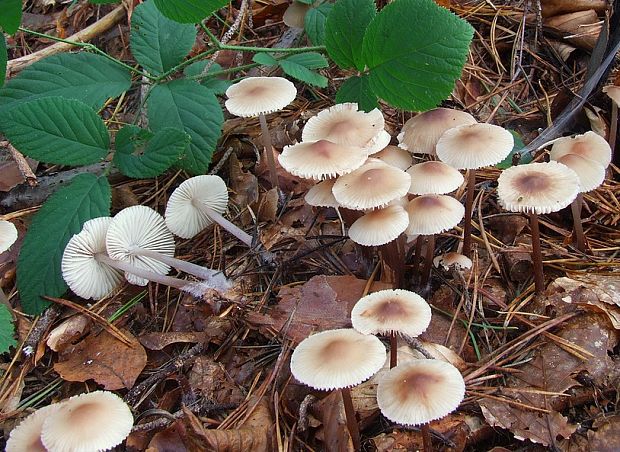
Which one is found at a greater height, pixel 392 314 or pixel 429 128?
pixel 429 128

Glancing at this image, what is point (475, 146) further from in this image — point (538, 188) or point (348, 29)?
point (348, 29)

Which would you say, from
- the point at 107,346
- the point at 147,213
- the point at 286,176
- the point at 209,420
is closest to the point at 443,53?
the point at 286,176

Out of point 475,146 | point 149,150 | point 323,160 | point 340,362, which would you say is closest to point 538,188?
point 475,146

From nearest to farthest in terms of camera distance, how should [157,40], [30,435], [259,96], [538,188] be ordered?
[30,435] < [538,188] < [259,96] < [157,40]

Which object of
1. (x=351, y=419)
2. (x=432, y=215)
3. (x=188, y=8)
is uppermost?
(x=188, y=8)

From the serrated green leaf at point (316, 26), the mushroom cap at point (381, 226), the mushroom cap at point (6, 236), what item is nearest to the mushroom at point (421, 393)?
the mushroom cap at point (381, 226)

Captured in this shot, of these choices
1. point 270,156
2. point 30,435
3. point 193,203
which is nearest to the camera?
point 30,435

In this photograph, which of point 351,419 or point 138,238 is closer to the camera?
point 351,419
